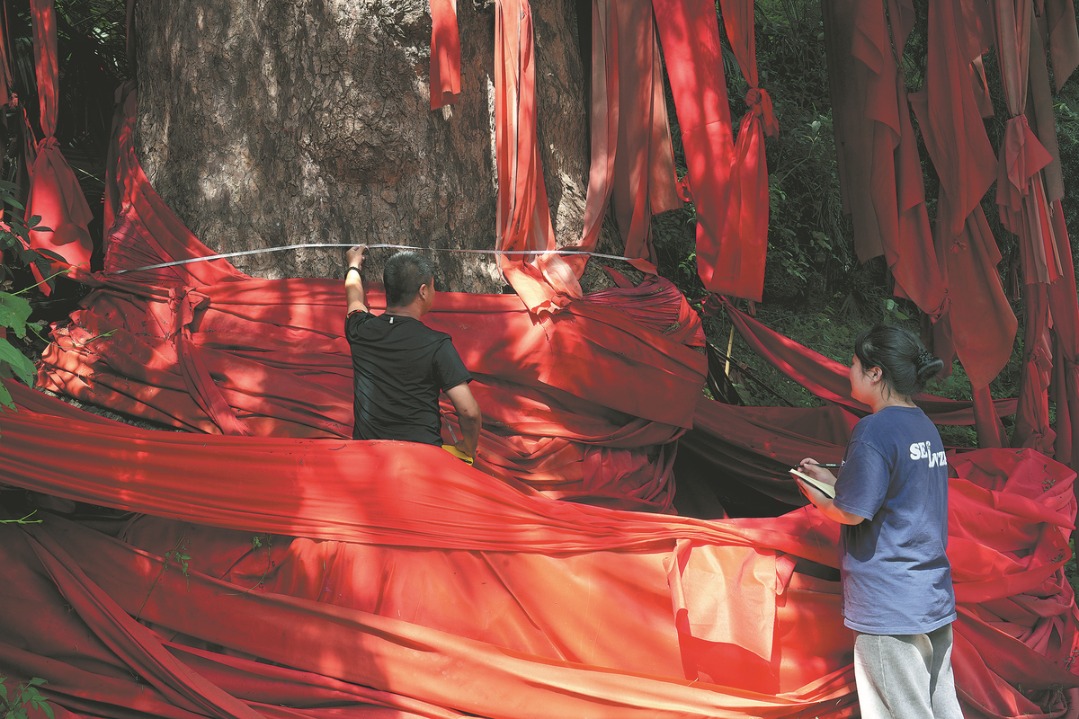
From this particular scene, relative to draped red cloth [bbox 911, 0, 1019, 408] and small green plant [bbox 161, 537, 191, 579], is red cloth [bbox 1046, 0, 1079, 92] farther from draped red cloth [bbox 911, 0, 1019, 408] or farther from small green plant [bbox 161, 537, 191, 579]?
small green plant [bbox 161, 537, 191, 579]

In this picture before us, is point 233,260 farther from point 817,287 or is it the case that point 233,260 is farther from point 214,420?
point 817,287

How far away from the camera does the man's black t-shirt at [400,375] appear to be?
305cm

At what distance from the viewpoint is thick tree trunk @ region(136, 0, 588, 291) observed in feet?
12.3

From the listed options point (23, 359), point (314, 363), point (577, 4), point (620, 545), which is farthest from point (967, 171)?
point (23, 359)

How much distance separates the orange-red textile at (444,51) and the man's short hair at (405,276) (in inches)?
31.9

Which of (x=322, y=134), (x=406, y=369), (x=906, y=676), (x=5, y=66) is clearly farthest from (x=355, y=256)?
(x=906, y=676)

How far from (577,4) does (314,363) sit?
2248mm

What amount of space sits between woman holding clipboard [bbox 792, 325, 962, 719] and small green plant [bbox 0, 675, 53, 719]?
209cm

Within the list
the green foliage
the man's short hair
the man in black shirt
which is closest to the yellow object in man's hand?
the man in black shirt

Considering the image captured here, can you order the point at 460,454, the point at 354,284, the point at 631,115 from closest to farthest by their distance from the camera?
the point at 460,454 → the point at 354,284 → the point at 631,115

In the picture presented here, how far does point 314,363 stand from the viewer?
11.5ft

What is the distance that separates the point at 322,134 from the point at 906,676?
2.70 meters

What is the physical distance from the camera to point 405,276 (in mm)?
3115

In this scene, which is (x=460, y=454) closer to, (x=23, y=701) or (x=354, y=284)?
(x=354, y=284)
